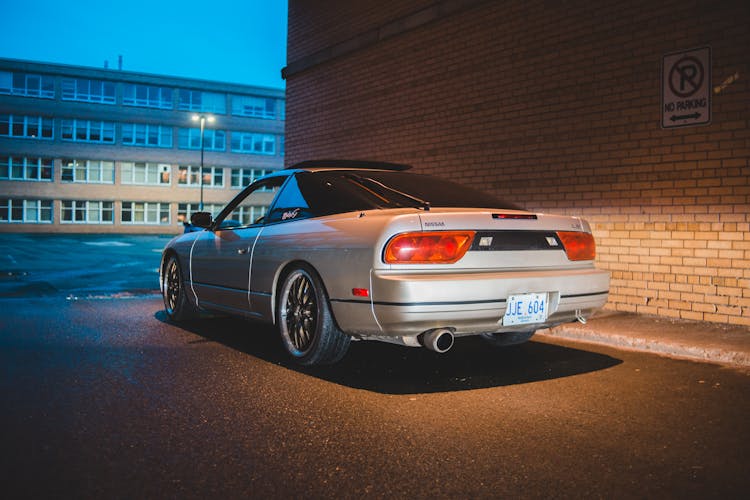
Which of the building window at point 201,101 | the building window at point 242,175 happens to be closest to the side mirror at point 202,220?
the building window at point 242,175

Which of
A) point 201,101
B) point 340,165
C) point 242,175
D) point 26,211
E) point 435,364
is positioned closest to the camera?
point 435,364

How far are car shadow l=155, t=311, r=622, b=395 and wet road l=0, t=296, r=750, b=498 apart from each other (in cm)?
2

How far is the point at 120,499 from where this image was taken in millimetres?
2809

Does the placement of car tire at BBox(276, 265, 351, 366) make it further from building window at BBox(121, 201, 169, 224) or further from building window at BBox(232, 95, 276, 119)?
building window at BBox(232, 95, 276, 119)

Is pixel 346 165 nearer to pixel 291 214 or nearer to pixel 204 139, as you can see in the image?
pixel 291 214

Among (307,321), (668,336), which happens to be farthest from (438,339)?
(668,336)

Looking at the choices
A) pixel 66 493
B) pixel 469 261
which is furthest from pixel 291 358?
pixel 66 493

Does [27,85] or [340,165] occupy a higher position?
[27,85]

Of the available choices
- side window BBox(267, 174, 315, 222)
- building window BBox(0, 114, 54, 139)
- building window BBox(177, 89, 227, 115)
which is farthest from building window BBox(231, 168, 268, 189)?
side window BBox(267, 174, 315, 222)

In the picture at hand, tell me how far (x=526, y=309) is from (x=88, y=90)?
190ft

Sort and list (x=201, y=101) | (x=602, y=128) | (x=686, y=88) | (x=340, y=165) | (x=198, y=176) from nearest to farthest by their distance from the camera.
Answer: (x=340, y=165) < (x=686, y=88) < (x=602, y=128) < (x=198, y=176) < (x=201, y=101)

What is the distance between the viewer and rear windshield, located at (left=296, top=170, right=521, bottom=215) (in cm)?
523

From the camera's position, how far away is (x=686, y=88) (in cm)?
758

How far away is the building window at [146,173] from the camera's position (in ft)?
187
